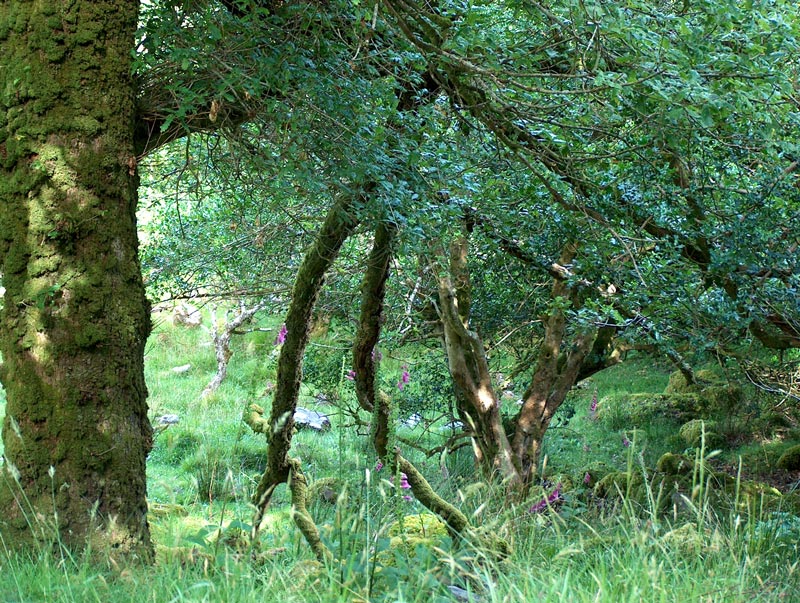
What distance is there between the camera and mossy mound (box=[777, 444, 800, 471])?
1212 centimetres

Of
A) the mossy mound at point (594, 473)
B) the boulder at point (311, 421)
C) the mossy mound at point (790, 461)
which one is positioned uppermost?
the boulder at point (311, 421)

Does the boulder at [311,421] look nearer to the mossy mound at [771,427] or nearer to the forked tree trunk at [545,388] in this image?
the forked tree trunk at [545,388]

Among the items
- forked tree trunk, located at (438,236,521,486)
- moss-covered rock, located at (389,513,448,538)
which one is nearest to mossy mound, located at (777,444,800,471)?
forked tree trunk, located at (438,236,521,486)

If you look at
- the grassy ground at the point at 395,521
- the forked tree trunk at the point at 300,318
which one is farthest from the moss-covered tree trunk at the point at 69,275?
the forked tree trunk at the point at 300,318

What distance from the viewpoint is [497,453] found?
889 cm

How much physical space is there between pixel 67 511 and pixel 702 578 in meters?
2.64

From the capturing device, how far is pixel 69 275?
378 centimetres

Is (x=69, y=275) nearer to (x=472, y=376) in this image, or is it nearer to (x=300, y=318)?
(x=300, y=318)

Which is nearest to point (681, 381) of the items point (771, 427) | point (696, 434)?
point (771, 427)

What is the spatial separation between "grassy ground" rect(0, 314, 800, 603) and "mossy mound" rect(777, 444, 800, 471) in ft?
2.54

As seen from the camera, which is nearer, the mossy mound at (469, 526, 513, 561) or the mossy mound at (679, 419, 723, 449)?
the mossy mound at (469, 526, 513, 561)

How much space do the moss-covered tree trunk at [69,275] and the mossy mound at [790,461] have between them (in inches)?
423

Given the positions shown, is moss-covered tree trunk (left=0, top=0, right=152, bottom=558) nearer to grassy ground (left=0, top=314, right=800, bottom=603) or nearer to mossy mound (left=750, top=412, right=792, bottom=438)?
grassy ground (left=0, top=314, right=800, bottom=603)

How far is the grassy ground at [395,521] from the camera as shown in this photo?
2.68 m
